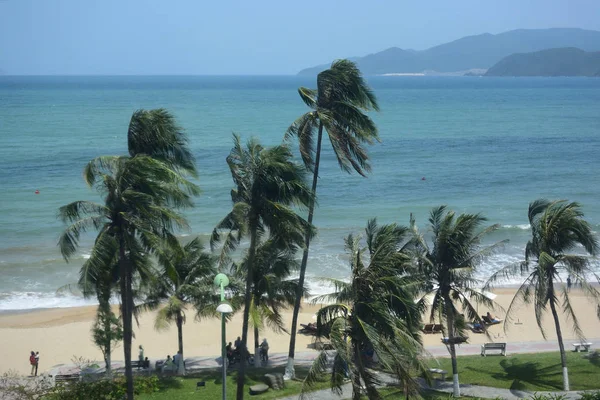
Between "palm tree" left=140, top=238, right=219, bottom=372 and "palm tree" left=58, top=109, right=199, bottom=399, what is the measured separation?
15.1ft

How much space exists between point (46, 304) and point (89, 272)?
1994 cm

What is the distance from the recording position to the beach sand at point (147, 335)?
26156 millimetres

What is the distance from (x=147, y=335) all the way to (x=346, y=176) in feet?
119

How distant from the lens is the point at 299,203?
16484mm

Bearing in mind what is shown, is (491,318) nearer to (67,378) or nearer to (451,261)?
(451,261)

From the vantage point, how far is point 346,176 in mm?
62531

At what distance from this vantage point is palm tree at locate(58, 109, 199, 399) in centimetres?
1461

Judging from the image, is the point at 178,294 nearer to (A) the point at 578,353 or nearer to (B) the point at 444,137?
(A) the point at 578,353

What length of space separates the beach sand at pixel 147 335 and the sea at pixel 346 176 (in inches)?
78.6

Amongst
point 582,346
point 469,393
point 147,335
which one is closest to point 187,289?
point 469,393

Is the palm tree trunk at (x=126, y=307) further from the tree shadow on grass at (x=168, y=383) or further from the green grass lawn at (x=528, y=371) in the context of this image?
the green grass lawn at (x=528, y=371)

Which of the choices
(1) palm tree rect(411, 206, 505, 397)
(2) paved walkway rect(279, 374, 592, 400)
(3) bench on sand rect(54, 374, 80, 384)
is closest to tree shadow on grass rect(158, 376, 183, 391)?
(3) bench on sand rect(54, 374, 80, 384)

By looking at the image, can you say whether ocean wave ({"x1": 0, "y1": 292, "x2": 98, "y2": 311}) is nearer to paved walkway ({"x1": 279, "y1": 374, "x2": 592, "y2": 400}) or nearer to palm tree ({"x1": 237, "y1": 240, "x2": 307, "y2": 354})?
palm tree ({"x1": 237, "y1": 240, "x2": 307, "y2": 354})

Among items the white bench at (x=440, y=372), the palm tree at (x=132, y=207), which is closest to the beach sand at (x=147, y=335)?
the white bench at (x=440, y=372)
